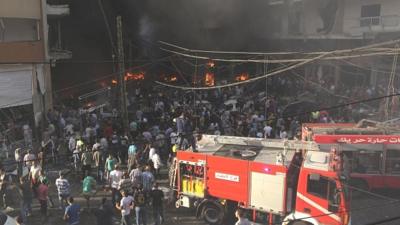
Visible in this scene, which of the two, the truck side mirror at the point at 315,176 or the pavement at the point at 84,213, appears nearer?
the truck side mirror at the point at 315,176

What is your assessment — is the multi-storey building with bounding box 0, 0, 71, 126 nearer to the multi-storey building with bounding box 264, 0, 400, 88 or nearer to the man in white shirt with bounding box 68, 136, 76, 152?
the man in white shirt with bounding box 68, 136, 76, 152

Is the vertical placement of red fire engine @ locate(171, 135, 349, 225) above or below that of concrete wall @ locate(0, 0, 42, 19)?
below

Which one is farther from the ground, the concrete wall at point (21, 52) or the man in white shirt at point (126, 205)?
the concrete wall at point (21, 52)

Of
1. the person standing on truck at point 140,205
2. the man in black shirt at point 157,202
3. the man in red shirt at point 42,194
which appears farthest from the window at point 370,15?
the man in red shirt at point 42,194

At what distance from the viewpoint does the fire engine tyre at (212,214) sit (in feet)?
33.0

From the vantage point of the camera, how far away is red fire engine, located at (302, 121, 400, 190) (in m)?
11.3

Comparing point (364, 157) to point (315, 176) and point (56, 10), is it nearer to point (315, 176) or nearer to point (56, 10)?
point (315, 176)

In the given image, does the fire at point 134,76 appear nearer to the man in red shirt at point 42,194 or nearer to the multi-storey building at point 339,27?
the multi-storey building at point 339,27

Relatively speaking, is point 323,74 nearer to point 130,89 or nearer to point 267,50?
point 267,50

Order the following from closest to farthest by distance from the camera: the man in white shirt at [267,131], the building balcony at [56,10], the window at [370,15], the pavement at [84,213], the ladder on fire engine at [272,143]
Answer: the ladder on fire engine at [272,143]
the pavement at [84,213]
the man in white shirt at [267,131]
the building balcony at [56,10]
the window at [370,15]

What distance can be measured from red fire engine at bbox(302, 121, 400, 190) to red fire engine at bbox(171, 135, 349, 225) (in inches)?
70.6

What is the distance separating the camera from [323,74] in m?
26.9

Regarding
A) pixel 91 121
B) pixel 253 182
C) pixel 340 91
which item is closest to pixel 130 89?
pixel 91 121

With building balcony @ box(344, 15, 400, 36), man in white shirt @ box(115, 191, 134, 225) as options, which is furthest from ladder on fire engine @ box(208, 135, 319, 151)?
building balcony @ box(344, 15, 400, 36)
